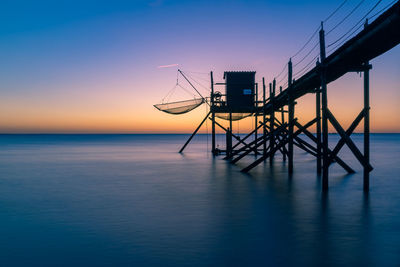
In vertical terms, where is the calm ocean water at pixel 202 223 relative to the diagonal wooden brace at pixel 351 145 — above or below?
below

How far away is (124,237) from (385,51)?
28.5 ft

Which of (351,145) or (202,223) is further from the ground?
(351,145)

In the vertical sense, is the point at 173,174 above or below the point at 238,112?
below

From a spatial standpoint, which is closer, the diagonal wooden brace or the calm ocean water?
the calm ocean water

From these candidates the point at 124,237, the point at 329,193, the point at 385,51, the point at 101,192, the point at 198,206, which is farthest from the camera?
the point at 101,192

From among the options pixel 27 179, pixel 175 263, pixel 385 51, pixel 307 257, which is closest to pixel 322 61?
pixel 385 51

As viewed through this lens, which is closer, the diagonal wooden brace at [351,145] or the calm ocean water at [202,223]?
the calm ocean water at [202,223]

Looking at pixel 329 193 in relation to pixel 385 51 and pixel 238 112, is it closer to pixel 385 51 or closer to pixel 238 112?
pixel 385 51

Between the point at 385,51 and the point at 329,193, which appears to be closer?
the point at 385,51

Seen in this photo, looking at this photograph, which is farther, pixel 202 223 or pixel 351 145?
pixel 351 145

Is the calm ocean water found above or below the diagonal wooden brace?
below

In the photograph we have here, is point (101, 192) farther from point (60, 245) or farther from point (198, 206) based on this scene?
point (60, 245)

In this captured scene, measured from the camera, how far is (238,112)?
2736cm

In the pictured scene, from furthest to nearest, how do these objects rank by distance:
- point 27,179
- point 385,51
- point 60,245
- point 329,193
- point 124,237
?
point 27,179, point 329,193, point 385,51, point 124,237, point 60,245
